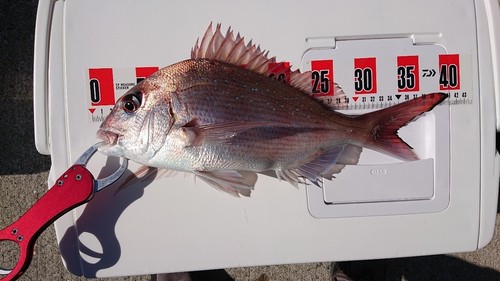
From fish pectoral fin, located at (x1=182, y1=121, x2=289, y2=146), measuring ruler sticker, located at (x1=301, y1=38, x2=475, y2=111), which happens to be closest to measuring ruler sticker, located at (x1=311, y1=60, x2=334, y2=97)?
measuring ruler sticker, located at (x1=301, y1=38, x2=475, y2=111)

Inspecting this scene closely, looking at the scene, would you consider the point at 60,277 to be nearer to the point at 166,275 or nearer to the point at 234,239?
the point at 166,275

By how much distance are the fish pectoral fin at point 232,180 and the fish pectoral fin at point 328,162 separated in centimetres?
13

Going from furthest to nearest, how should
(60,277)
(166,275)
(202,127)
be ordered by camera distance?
(60,277) → (166,275) → (202,127)

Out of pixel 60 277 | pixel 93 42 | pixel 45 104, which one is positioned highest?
pixel 93 42

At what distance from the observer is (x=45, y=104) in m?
1.10

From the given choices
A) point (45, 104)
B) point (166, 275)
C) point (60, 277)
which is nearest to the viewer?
point (45, 104)

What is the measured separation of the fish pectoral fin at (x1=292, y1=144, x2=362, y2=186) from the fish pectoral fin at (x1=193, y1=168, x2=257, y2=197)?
130 millimetres

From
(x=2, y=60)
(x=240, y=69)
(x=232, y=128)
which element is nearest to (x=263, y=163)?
(x=232, y=128)

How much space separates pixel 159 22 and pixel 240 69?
0.93 feet

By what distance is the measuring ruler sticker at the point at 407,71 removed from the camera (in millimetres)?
1139

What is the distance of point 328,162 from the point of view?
3.58 ft

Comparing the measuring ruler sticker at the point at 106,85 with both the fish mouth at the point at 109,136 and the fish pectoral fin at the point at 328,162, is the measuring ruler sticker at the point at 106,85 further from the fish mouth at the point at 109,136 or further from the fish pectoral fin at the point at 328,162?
the fish pectoral fin at the point at 328,162

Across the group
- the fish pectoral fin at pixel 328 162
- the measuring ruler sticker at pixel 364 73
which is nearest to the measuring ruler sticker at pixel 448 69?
the measuring ruler sticker at pixel 364 73

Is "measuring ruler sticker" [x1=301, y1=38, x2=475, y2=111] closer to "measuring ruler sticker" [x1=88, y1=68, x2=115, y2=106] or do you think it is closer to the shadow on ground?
"measuring ruler sticker" [x1=88, y1=68, x2=115, y2=106]
